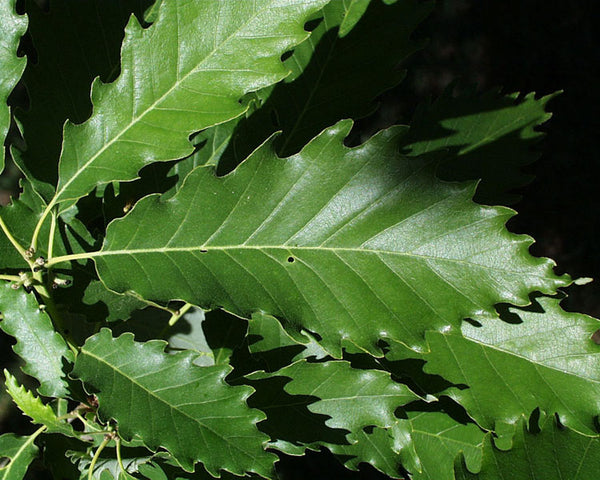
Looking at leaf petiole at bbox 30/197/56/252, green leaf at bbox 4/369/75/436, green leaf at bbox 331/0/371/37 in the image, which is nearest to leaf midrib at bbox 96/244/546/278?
leaf petiole at bbox 30/197/56/252

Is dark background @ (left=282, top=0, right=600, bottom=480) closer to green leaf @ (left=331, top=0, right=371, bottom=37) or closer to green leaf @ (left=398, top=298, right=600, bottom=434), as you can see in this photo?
green leaf @ (left=331, top=0, right=371, bottom=37)

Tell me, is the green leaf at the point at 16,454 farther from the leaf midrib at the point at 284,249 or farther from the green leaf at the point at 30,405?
the leaf midrib at the point at 284,249

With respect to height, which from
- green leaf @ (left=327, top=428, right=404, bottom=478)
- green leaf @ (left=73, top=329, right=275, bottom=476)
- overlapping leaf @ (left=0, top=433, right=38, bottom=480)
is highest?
green leaf @ (left=73, top=329, right=275, bottom=476)

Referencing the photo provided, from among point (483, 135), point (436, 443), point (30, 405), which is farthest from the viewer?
point (483, 135)

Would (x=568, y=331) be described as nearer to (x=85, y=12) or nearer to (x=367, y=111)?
(x=367, y=111)

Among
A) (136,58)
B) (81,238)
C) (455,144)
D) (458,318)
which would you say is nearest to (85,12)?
(136,58)

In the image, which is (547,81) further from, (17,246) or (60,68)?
(17,246)

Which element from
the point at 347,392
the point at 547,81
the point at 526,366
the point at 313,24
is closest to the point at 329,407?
the point at 347,392
